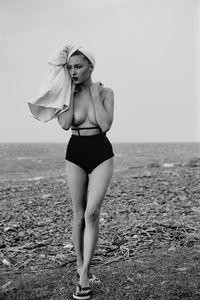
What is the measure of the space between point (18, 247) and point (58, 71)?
9.44ft

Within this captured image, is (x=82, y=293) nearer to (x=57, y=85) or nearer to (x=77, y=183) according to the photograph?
(x=77, y=183)

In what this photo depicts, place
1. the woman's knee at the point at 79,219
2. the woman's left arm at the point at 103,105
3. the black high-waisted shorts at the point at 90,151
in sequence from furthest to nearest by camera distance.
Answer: the woman's knee at the point at 79,219
the black high-waisted shorts at the point at 90,151
the woman's left arm at the point at 103,105

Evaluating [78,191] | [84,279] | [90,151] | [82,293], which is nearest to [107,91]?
[90,151]

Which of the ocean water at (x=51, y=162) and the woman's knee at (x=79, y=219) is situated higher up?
the woman's knee at (x=79, y=219)

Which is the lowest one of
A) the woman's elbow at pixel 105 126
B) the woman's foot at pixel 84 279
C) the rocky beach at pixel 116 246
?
the rocky beach at pixel 116 246

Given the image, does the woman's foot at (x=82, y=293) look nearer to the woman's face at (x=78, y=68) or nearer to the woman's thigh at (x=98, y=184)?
the woman's thigh at (x=98, y=184)

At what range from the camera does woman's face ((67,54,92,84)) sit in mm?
3929

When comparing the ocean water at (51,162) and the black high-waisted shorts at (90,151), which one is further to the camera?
the ocean water at (51,162)

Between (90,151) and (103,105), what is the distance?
44cm

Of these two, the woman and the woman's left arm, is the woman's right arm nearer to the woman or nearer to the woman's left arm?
the woman

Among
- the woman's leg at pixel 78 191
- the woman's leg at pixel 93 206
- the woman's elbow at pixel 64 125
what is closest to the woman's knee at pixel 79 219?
the woman's leg at pixel 78 191

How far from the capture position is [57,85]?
399cm

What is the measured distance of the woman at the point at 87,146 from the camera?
13.0 feet

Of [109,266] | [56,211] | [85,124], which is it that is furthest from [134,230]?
[85,124]
